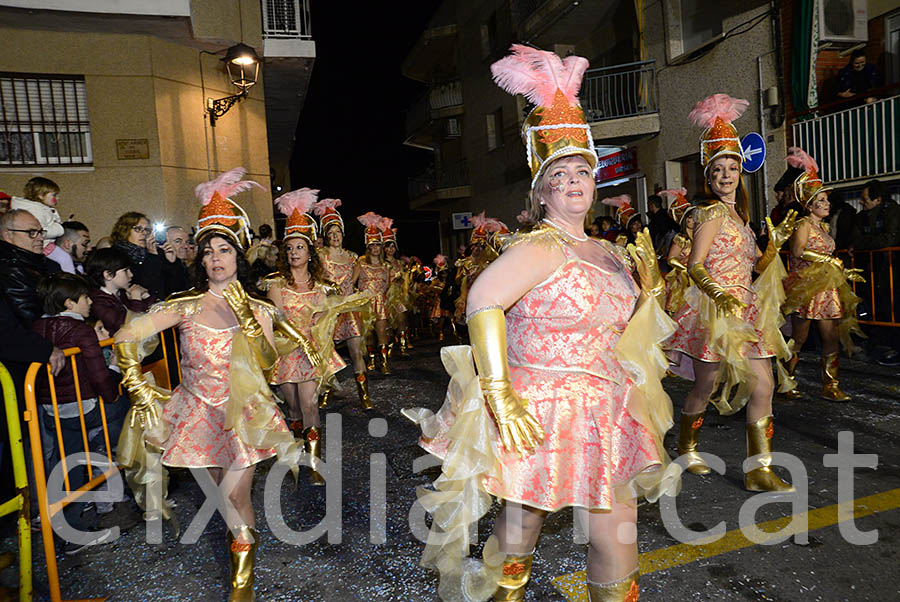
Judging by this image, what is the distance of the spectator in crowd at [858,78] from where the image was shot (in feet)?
33.5

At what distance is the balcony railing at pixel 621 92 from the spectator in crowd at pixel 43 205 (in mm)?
11954

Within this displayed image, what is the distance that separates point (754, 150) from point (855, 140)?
1.57 metres

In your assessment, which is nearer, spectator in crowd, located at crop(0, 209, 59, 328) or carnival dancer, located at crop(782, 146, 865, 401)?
spectator in crowd, located at crop(0, 209, 59, 328)

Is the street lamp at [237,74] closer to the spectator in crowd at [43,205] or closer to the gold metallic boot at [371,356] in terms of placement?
the gold metallic boot at [371,356]

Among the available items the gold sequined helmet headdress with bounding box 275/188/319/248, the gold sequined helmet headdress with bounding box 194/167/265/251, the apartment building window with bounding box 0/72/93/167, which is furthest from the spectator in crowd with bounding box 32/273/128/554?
the apartment building window with bounding box 0/72/93/167

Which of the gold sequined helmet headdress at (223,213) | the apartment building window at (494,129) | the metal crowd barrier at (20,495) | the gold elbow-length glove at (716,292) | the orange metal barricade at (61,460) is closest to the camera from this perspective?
the metal crowd barrier at (20,495)

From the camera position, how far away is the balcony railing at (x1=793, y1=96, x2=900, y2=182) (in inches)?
385

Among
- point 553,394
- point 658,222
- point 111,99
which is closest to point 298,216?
point 553,394

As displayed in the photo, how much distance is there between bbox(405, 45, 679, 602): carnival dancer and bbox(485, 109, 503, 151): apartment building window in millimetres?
22799

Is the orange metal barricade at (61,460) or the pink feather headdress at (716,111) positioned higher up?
the pink feather headdress at (716,111)

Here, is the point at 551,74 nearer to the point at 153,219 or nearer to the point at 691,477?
the point at 691,477

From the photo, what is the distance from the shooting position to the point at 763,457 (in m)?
4.18

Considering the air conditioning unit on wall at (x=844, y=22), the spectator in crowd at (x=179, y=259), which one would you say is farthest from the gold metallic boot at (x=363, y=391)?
the air conditioning unit on wall at (x=844, y=22)

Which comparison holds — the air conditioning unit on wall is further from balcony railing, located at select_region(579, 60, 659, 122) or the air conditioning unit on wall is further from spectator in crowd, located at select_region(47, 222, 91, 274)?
spectator in crowd, located at select_region(47, 222, 91, 274)
